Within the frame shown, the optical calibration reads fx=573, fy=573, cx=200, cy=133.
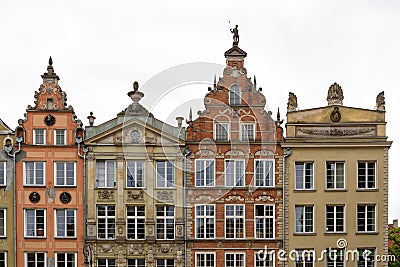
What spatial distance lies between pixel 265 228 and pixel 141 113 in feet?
30.2

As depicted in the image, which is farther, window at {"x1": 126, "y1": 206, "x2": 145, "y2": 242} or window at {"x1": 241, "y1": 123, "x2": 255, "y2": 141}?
window at {"x1": 241, "y1": 123, "x2": 255, "y2": 141}

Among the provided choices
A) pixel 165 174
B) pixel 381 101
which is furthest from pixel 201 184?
pixel 381 101

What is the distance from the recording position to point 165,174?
103 feet

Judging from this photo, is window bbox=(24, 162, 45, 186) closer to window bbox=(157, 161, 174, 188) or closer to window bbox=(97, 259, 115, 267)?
window bbox=(97, 259, 115, 267)

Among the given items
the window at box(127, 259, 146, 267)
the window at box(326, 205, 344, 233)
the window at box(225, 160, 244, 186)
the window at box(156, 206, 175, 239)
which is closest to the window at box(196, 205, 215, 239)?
the window at box(156, 206, 175, 239)

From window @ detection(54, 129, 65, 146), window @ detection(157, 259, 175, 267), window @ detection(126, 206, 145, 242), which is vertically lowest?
window @ detection(157, 259, 175, 267)

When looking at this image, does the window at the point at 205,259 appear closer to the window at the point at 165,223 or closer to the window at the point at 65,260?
the window at the point at 165,223

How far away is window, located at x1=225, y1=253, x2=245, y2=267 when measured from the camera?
31.0 metres

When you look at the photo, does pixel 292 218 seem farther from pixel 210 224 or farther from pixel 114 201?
pixel 114 201

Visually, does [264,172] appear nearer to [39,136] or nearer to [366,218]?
[366,218]

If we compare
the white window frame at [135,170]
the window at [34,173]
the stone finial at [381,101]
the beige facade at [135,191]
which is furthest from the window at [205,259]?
the stone finial at [381,101]

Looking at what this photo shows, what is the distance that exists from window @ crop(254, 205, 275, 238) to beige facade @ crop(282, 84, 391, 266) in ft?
2.79

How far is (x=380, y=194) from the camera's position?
30.9 meters

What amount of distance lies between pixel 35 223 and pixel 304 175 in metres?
14.8
